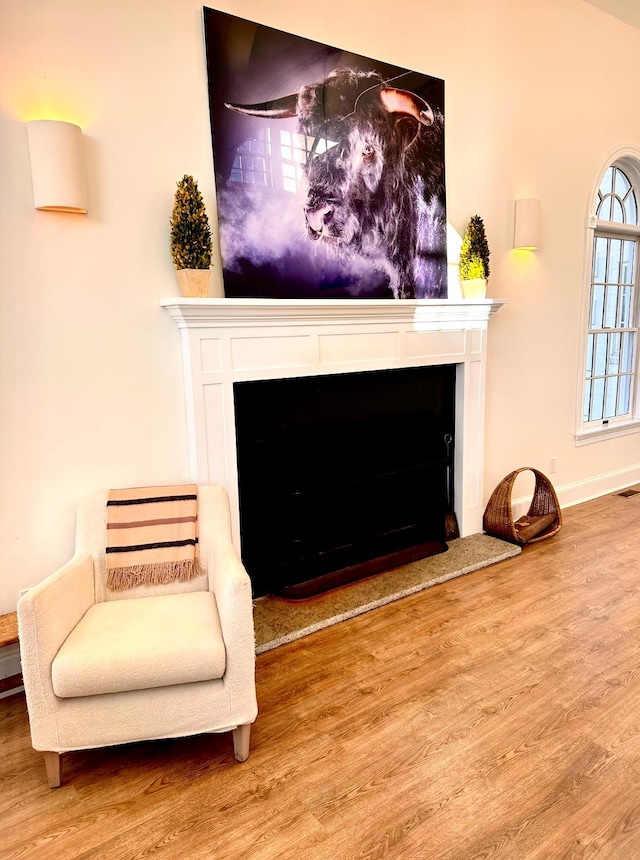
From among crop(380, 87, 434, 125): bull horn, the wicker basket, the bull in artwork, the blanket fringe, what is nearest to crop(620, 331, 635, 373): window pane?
the wicker basket

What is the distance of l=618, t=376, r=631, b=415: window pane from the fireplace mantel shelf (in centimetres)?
216

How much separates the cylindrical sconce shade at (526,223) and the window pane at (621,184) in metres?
1.41

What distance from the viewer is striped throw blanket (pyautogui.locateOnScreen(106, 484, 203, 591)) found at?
2.24 metres

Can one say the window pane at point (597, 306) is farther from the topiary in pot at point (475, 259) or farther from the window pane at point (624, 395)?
the topiary in pot at point (475, 259)

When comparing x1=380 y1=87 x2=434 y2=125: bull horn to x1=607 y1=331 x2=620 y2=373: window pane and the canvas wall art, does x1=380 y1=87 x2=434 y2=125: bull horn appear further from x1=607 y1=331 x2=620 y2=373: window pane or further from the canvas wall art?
x1=607 y1=331 x2=620 y2=373: window pane

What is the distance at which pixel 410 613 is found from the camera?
289 centimetres

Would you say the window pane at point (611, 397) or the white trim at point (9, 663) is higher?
the window pane at point (611, 397)

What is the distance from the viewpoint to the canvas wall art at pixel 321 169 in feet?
8.61

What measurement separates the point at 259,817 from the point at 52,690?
0.72m

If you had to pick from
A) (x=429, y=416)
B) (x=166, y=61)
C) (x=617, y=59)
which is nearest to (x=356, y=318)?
(x=429, y=416)

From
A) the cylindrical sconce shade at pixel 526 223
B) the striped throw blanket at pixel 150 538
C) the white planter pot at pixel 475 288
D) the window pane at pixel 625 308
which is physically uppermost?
the cylindrical sconce shade at pixel 526 223

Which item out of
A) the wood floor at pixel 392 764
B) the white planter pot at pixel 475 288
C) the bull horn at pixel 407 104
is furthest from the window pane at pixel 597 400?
the bull horn at pixel 407 104

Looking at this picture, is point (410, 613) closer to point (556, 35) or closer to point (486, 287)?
point (486, 287)

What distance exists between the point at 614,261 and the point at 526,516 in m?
2.29
